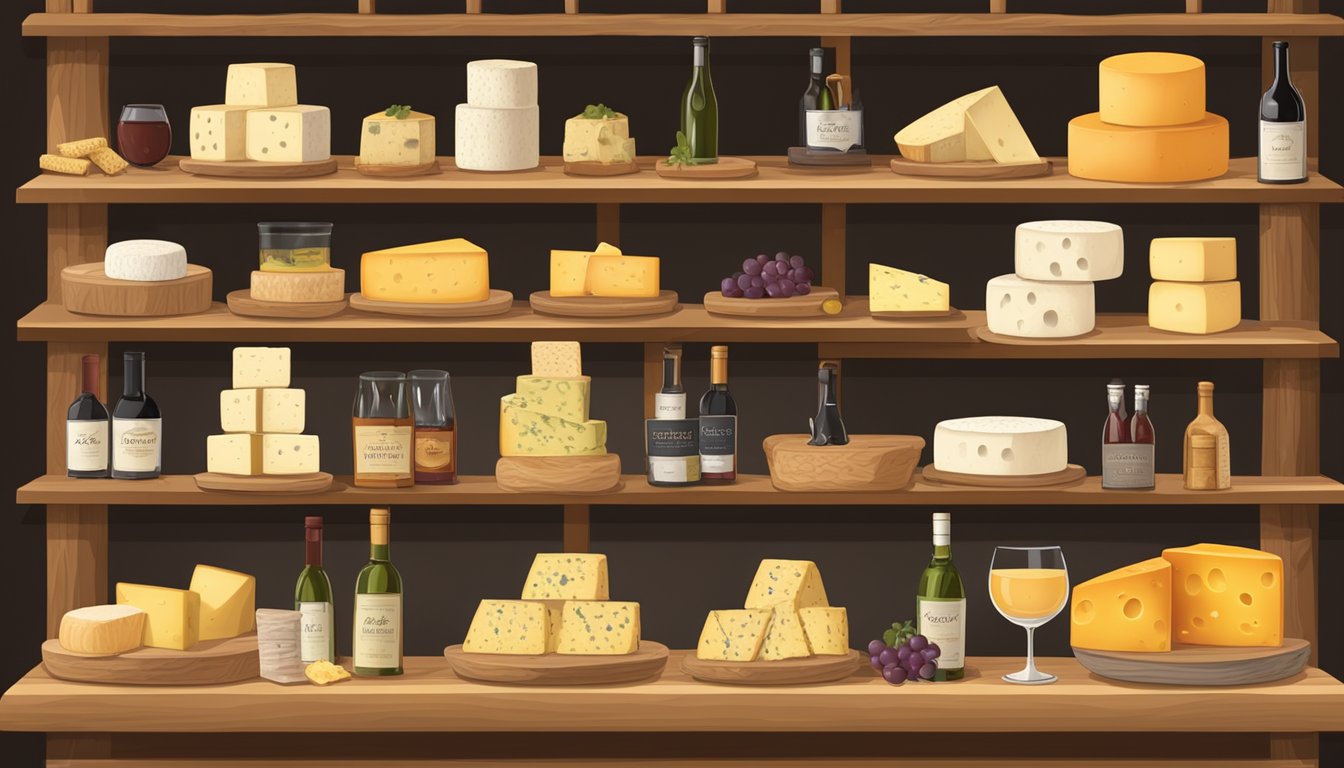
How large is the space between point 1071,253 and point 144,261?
197 cm

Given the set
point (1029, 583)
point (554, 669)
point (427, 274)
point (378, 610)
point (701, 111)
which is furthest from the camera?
point (701, 111)

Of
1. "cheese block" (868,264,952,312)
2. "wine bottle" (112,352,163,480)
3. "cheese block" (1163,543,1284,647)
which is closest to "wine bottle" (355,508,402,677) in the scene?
"wine bottle" (112,352,163,480)

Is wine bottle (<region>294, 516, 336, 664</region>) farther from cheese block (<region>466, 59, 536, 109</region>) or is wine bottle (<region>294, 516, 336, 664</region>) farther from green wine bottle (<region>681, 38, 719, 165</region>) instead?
green wine bottle (<region>681, 38, 719, 165</region>)

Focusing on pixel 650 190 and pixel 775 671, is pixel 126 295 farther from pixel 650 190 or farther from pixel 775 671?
pixel 775 671

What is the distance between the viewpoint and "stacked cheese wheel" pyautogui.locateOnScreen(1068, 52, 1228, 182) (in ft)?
16.8

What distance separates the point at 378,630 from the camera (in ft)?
16.7

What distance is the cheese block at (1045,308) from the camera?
516cm

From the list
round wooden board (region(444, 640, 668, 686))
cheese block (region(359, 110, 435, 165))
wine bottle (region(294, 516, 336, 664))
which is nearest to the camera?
round wooden board (region(444, 640, 668, 686))

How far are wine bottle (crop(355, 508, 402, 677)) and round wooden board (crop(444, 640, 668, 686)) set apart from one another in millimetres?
144

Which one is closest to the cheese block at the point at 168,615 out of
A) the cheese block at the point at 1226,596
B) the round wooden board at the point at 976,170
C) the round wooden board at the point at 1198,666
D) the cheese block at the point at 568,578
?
the cheese block at the point at 568,578

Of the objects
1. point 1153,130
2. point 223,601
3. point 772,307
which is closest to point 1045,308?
point 1153,130

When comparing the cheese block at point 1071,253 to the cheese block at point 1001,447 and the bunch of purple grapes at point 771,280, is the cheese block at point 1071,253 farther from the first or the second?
the bunch of purple grapes at point 771,280

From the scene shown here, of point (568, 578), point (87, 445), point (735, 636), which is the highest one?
point (87, 445)

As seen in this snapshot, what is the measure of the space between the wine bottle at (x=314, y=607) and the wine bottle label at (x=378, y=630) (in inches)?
2.4
